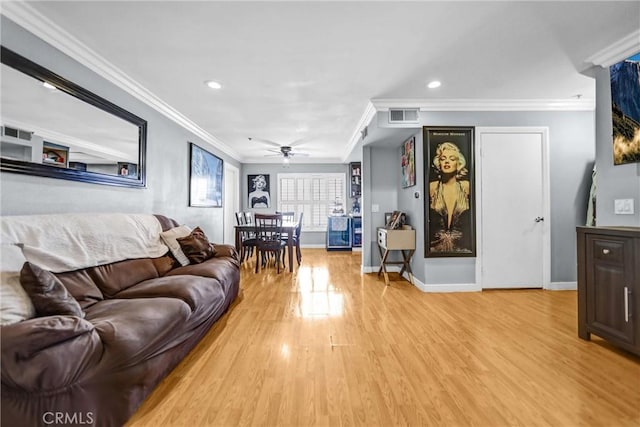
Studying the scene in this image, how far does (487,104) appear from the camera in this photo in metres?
3.43

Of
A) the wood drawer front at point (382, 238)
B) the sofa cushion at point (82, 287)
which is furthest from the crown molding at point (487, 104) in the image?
the sofa cushion at point (82, 287)

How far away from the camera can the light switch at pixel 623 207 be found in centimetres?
213

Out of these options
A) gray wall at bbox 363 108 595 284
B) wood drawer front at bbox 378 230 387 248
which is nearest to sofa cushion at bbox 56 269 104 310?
wood drawer front at bbox 378 230 387 248

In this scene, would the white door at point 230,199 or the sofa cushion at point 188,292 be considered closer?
the sofa cushion at point 188,292

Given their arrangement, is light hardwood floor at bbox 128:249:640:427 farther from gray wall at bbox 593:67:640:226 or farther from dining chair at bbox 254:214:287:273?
dining chair at bbox 254:214:287:273

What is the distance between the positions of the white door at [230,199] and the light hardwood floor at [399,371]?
3652 mm

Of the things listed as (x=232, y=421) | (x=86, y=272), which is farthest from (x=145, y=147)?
(x=232, y=421)

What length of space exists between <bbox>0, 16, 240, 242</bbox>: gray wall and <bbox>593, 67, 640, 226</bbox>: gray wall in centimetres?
457

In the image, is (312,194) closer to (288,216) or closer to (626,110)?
(288,216)

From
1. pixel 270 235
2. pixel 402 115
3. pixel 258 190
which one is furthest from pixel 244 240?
pixel 402 115

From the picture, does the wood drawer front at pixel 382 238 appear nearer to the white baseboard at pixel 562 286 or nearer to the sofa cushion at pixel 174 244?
the white baseboard at pixel 562 286

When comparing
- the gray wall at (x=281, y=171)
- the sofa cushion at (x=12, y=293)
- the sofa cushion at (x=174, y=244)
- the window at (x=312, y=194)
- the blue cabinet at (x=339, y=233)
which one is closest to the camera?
the sofa cushion at (x=12, y=293)

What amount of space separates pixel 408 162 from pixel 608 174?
2116 millimetres

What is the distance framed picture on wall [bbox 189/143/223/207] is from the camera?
4.31 m
